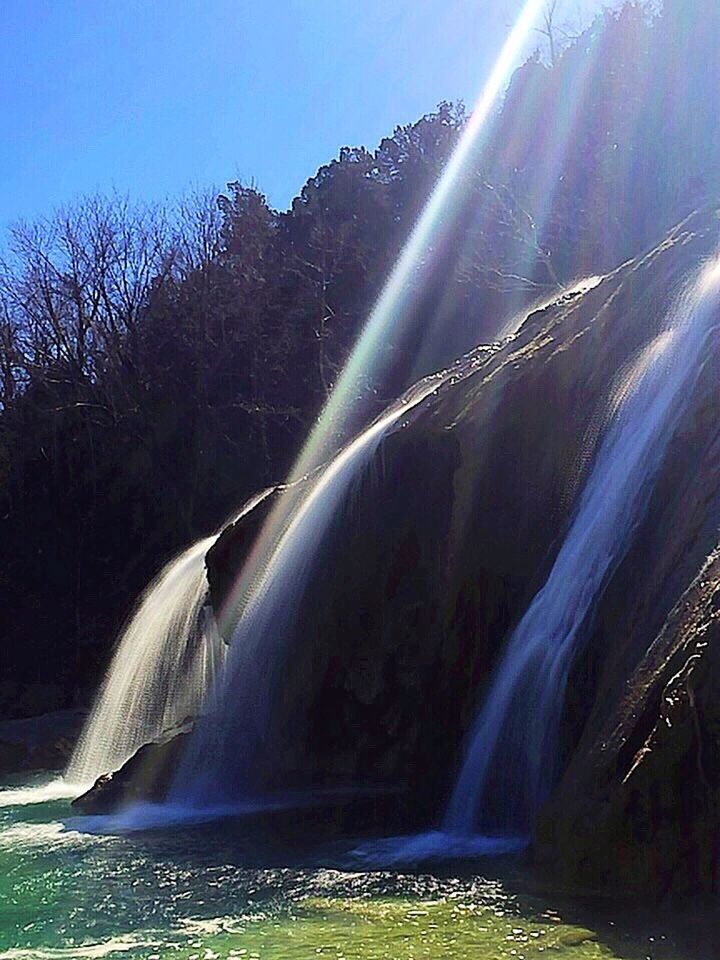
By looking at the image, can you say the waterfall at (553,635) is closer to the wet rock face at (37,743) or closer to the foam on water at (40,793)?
the foam on water at (40,793)

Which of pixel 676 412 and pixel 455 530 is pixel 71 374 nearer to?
pixel 455 530

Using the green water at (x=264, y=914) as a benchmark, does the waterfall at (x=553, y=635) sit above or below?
above

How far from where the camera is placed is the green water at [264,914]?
234 inches

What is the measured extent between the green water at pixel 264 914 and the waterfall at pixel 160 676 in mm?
7034

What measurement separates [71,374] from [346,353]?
7744 mm

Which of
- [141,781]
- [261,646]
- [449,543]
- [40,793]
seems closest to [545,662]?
[449,543]

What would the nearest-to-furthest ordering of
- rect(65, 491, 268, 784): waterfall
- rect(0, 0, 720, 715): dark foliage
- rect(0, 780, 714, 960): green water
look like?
rect(0, 780, 714, 960): green water
rect(65, 491, 268, 784): waterfall
rect(0, 0, 720, 715): dark foliage

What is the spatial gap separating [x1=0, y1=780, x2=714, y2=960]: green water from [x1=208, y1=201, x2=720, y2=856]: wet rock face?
89.3 inches

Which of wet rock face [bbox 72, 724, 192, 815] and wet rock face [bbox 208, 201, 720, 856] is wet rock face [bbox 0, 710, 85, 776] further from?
wet rock face [bbox 208, 201, 720, 856]

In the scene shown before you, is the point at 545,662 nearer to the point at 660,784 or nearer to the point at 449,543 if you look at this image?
the point at 660,784

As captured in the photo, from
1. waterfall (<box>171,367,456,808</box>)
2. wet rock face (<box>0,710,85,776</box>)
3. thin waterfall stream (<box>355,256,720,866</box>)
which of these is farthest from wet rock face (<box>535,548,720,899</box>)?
wet rock face (<box>0,710,85,776</box>)

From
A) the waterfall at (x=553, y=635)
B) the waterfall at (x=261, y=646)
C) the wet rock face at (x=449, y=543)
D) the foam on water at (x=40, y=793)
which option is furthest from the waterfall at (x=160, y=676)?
the waterfall at (x=553, y=635)

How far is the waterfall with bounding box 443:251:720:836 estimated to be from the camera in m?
8.80

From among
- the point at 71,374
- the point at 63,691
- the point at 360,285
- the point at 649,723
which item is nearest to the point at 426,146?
the point at 360,285
